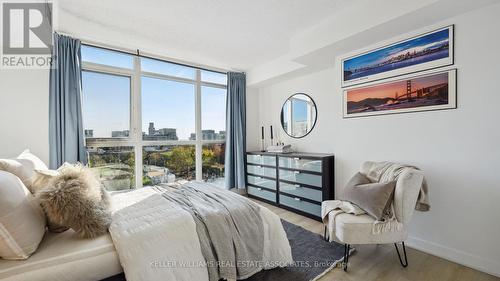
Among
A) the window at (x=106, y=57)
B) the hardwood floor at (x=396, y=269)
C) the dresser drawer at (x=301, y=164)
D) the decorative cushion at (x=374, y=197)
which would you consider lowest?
the hardwood floor at (x=396, y=269)

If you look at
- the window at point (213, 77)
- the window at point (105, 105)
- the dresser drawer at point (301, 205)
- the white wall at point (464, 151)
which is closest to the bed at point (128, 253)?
the dresser drawer at point (301, 205)

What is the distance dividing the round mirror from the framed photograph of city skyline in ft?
2.76

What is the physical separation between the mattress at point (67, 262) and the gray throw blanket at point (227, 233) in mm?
543

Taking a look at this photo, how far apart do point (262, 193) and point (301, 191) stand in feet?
2.97

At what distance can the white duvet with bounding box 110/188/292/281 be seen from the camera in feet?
4.11

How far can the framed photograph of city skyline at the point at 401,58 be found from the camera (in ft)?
6.70

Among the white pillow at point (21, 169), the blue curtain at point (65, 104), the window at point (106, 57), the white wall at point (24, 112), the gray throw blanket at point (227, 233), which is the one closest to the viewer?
the white pillow at point (21, 169)

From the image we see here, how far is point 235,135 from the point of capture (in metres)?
4.12

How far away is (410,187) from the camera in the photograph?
1.79 metres

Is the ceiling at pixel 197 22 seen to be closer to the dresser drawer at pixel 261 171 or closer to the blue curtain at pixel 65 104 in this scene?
the blue curtain at pixel 65 104

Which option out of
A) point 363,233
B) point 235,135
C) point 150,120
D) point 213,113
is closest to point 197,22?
point 150,120

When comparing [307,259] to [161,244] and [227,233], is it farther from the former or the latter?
[161,244]

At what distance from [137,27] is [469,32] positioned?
352 centimetres

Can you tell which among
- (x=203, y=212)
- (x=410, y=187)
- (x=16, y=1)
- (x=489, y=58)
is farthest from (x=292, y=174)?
(x=16, y=1)
